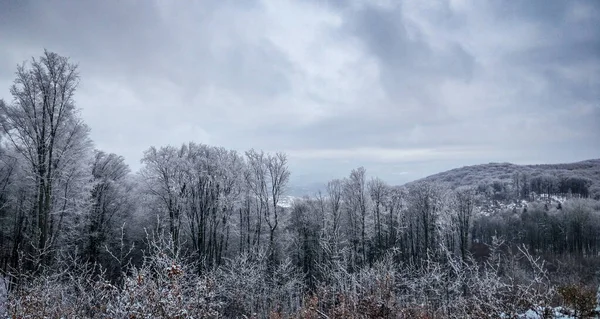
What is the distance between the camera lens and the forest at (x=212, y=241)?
23.9ft

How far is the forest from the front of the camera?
23.9ft

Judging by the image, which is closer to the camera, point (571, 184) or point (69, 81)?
point (69, 81)

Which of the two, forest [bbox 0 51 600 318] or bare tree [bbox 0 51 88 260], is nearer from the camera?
forest [bbox 0 51 600 318]

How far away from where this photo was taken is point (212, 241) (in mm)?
29094

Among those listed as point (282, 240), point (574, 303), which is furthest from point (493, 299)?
point (282, 240)

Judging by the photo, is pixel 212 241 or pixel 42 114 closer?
pixel 42 114

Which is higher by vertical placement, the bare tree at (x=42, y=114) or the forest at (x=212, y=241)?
the bare tree at (x=42, y=114)

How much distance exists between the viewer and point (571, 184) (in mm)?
122688

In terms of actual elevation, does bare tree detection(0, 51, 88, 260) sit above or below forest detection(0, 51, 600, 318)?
above

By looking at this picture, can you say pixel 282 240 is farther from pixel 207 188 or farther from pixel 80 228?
pixel 80 228

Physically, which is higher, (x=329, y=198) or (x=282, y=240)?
(x=329, y=198)

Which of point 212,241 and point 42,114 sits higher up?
point 42,114

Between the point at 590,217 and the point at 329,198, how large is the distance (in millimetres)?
58316

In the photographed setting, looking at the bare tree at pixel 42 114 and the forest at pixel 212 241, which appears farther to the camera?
the bare tree at pixel 42 114
